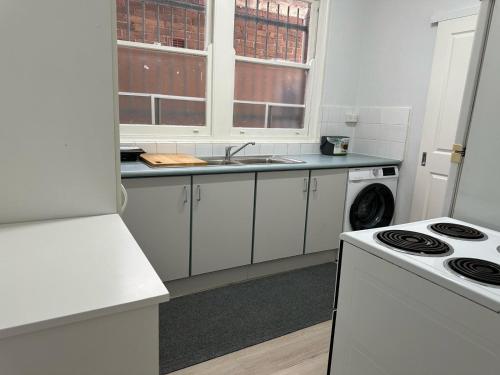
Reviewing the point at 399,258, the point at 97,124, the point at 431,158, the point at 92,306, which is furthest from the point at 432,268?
the point at 431,158

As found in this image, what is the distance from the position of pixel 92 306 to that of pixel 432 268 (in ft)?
3.26

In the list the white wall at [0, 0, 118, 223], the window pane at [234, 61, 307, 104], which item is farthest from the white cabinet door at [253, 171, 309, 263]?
the white wall at [0, 0, 118, 223]

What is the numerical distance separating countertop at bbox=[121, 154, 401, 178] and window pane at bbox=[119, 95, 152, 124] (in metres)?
0.54

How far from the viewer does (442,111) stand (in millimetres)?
3121

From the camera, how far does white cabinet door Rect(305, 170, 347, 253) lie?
3.05m

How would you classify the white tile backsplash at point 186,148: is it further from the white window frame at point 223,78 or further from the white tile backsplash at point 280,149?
the white tile backsplash at point 280,149

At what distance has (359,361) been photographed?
4.59 feet

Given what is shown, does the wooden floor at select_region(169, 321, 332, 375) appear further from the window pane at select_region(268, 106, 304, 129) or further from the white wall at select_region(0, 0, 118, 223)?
the window pane at select_region(268, 106, 304, 129)

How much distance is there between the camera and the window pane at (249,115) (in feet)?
11.0

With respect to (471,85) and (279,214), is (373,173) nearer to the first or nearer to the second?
(279,214)

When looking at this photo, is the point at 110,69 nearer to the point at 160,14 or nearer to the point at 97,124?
the point at 97,124

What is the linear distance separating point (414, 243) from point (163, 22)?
2.57 meters

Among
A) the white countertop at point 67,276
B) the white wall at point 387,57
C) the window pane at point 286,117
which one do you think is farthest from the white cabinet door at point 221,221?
the white wall at point 387,57

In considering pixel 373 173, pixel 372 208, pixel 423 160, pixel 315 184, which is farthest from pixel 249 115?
pixel 423 160
